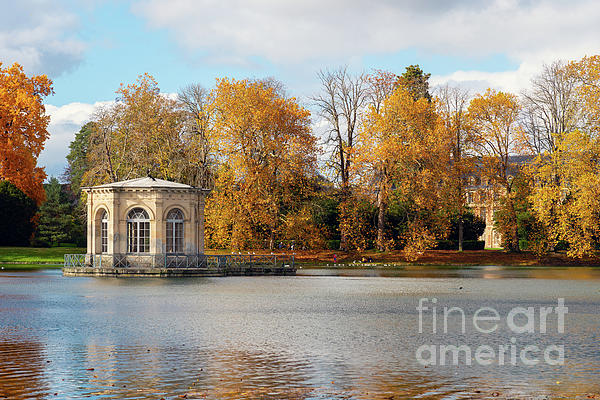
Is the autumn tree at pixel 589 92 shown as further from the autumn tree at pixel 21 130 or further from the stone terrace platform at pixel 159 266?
the autumn tree at pixel 21 130

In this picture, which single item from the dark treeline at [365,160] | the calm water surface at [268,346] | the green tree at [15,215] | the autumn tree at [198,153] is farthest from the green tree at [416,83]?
the calm water surface at [268,346]

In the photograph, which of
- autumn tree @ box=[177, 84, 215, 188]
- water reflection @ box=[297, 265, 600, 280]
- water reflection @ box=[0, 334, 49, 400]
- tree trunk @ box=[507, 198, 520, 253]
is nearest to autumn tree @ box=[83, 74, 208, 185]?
autumn tree @ box=[177, 84, 215, 188]

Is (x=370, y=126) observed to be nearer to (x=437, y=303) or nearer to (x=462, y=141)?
(x=462, y=141)

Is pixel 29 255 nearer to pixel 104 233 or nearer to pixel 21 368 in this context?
pixel 104 233

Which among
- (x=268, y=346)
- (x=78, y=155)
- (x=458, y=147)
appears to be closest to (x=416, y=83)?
(x=458, y=147)

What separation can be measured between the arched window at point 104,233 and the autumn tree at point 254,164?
13.0m

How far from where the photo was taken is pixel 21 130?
230ft

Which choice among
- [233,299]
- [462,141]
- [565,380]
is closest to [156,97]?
[462,141]

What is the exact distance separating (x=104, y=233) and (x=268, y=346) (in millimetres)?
33991

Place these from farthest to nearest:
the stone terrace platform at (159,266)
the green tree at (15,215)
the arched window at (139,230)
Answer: the green tree at (15,215) < the arched window at (139,230) < the stone terrace platform at (159,266)

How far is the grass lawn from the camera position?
60.3 metres

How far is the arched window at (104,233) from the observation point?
1889 inches

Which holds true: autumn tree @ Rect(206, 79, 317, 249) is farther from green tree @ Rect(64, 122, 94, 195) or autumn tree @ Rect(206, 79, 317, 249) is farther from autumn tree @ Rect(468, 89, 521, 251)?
green tree @ Rect(64, 122, 94, 195)

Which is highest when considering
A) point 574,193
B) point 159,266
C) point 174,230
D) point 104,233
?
point 574,193
